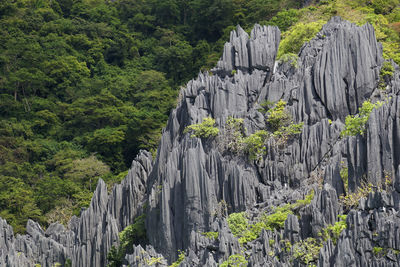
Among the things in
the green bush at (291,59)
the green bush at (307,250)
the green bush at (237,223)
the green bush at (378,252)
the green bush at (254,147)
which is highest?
the green bush at (291,59)

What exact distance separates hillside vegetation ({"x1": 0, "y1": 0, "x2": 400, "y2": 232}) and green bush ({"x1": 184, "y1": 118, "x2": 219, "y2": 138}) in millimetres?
6646

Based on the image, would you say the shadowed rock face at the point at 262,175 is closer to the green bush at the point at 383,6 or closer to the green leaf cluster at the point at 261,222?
the green leaf cluster at the point at 261,222

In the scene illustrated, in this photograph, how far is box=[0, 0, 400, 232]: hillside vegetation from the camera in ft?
143

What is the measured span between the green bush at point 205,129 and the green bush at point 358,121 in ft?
19.2

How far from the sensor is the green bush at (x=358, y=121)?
29.2 meters

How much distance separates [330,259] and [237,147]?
393 inches

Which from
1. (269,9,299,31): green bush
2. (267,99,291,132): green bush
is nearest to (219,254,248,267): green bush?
(267,99,291,132): green bush

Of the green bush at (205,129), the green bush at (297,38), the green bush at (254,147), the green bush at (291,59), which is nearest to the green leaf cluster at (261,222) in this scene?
the green bush at (254,147)

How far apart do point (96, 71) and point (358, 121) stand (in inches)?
1356

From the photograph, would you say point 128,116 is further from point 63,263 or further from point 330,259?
point 330,259

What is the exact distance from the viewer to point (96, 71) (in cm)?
6012

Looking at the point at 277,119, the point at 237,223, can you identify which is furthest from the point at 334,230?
the point at 277,119

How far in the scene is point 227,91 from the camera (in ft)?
114

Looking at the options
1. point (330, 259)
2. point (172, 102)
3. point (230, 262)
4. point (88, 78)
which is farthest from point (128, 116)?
point (330, 259)
